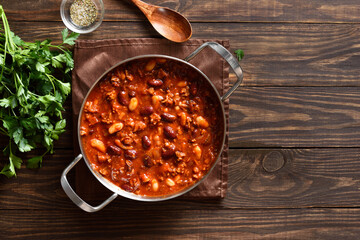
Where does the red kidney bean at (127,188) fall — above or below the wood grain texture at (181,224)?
above

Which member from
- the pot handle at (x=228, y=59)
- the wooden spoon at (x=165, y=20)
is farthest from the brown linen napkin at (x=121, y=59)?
the pot handle at (x=228, y=59)

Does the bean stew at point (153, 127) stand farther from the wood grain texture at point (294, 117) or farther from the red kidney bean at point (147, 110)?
the wood grain texture at point (294, 117)

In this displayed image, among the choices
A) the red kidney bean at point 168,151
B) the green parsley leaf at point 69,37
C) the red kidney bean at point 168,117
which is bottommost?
the red kidney bean at point 168,151

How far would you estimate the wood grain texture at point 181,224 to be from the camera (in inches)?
74.5

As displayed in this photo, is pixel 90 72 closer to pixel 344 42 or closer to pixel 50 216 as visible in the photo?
pixel 50 216

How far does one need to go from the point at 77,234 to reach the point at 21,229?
0.89 feet

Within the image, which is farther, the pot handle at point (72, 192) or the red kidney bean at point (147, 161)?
the red kidney bean at point (147, 161)

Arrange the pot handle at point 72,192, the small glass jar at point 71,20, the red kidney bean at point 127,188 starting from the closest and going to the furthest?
the pot handle at point 72,192 < the red kidney bean at point 127,188 < the small glass jar at point 71,20

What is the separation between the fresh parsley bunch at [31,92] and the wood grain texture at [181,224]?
297 mm

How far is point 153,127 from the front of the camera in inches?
68.4

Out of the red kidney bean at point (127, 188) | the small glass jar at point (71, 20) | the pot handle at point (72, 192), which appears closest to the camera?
the pot handle at point (72, 192)

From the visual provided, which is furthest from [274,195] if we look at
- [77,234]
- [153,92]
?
[77,234]

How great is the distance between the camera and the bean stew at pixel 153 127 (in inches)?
67.7

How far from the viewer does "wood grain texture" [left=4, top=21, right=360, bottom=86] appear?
1.88 meters
